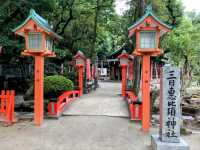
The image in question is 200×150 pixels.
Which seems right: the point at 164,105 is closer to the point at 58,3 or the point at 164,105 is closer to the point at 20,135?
the point at 20,135

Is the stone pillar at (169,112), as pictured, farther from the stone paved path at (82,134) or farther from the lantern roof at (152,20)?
the lantern roof at (152,20)

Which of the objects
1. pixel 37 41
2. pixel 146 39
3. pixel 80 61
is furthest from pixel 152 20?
pixel 80 61

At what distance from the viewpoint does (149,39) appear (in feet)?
32.6

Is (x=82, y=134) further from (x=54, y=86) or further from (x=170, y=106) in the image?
(x=54, y=86)

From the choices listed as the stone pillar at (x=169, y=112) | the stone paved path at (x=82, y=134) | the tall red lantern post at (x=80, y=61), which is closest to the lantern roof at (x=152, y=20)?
the stone pillar at (x=169, y=112)

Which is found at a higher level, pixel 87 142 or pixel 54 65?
pixel 54 65

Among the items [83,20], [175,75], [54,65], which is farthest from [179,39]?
[175,75]

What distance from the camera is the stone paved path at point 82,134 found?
823 cm

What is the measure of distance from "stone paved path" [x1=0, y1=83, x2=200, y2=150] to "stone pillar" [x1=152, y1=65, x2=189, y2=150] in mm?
802

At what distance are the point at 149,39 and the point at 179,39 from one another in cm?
1858

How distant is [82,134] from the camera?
30.9ft

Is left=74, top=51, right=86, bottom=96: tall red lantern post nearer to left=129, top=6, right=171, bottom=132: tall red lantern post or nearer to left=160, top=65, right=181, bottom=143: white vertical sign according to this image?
left=129, top=6, right=171, bottom=132: tall red lantern post

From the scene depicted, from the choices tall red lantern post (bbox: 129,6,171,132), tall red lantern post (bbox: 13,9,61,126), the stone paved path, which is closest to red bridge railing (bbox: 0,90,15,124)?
the stone paved path

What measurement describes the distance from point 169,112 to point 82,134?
3.01 meters
